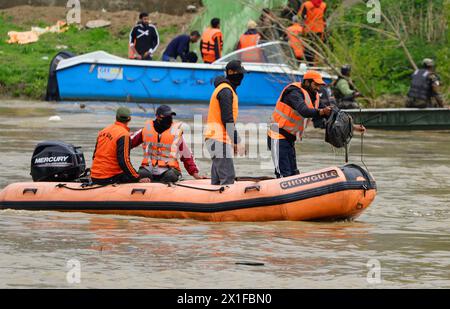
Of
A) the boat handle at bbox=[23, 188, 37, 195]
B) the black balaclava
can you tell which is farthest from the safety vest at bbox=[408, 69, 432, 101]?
the boat handle at bbox=[23, 188, 37, 195]

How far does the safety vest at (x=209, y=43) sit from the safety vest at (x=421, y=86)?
4619mm

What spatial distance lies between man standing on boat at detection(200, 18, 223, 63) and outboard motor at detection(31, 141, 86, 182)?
41.4 ft

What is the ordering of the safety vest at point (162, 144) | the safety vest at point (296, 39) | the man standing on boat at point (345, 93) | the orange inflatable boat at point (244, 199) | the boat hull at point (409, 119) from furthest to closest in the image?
the safety vest at point (296, 39) → the man standing on boat at point (345, 93) → the boat hull at point (409, 119) → the safety vest at point (162, 144) → the orange inflatable boat at point (244, 199)

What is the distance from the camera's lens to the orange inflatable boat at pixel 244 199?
544 inches

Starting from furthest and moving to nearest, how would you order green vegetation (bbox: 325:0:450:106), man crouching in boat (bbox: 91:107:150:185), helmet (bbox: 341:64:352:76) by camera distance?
green vegetation (bbox: 325:0:450:106) → helmet (bbox: 341:64:352:76) → man crouching in boat (bbox: 91:107:150:185)

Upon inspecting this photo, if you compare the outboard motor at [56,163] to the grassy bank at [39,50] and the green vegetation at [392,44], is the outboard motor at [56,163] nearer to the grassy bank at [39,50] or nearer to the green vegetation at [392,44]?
the green vegetation at [392,44]

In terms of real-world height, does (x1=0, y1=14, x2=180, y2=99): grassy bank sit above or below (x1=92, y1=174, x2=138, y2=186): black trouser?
below

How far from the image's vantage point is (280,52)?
86.7 ft

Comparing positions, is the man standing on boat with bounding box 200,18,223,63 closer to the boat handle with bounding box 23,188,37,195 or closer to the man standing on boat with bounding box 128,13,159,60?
the man standing on boat with bounding box 128,13,159,60

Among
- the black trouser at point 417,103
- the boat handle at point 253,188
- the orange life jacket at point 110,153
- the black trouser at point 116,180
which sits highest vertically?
the orange life jacket at point 110,153

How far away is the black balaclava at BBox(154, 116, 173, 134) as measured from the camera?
47.8ft

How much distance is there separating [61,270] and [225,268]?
1.37 metres

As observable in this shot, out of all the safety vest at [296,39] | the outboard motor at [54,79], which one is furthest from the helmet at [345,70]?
the outboard motor at [54,79]
